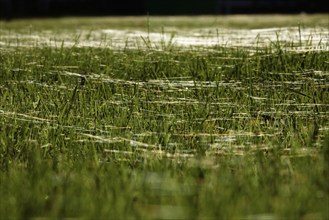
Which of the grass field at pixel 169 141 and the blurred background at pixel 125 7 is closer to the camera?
the grass field at pixel 169 141

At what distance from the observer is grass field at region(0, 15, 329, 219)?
132cm

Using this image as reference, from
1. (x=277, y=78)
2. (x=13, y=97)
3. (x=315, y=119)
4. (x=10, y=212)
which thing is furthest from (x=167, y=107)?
(x=10, y=212)

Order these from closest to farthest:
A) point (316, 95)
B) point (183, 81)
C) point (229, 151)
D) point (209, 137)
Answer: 1. point (229, 151)
2. point (209, 137)
3. point (316, 95)
4. point (183, 81)

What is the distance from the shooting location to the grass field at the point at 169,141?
132 cm

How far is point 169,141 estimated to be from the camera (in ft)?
6.59

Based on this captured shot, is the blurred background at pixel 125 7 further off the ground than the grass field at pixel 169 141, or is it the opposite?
the grass field at pixel 169 141

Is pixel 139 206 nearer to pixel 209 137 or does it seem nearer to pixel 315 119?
pixel 209 137

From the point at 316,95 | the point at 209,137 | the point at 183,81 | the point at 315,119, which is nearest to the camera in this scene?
the point at 209,137

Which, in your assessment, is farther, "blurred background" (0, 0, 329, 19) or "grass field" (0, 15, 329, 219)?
"blurred background" (0, 0, 329, 19)

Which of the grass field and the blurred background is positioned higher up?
the grass field

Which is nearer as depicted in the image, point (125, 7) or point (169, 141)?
point (169, 141)

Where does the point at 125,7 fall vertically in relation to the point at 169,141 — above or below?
below

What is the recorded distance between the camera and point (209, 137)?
2.07 metres

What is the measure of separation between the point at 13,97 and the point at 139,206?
1615 mm
